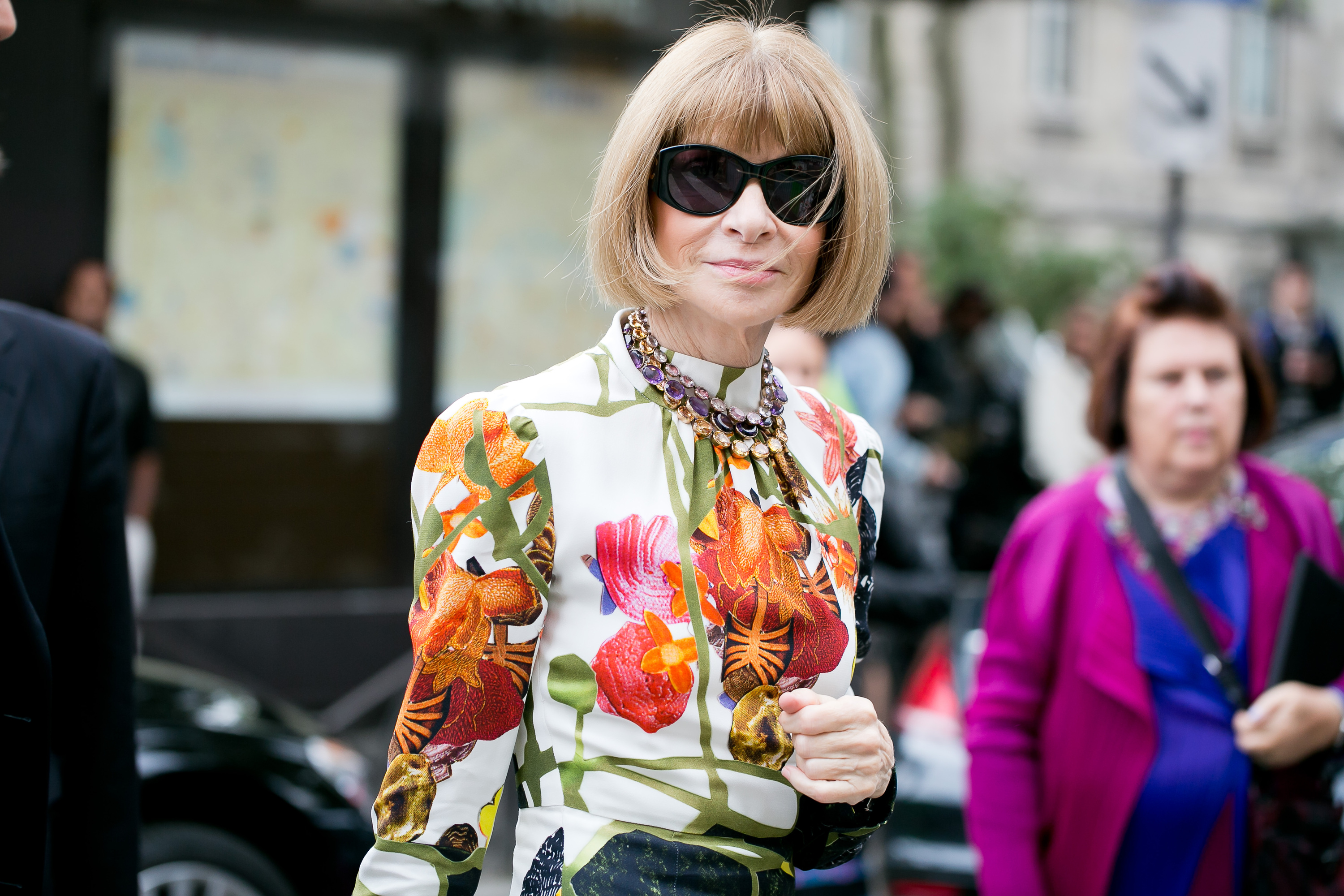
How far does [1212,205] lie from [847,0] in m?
11.6

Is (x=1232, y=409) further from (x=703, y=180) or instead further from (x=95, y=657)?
(x=95, y=657)

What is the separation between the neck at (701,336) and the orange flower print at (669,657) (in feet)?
1.10

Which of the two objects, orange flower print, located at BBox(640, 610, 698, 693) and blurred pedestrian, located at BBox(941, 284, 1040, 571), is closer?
orange flower print, located at BBox(640, 610, 698, 693)

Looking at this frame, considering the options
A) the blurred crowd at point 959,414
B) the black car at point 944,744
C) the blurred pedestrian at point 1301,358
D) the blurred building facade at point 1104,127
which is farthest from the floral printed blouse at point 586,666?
the blurred building facade at point 1104,127

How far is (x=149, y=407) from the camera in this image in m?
6.38

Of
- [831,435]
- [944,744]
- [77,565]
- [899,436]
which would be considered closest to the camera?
[831,435]

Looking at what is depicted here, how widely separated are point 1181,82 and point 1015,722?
4.03 m

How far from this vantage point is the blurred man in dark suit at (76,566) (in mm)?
2039

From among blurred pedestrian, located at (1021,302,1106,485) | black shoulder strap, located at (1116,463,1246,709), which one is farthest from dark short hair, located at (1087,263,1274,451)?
blurred pedestrian, located at (1021,302,1106,485)

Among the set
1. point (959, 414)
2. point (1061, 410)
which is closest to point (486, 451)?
point (1061, 410)

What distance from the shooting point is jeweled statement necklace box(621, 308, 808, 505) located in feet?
5.57

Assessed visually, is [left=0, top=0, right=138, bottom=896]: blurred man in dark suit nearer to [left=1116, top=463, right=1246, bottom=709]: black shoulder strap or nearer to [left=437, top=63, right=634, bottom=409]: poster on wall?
[left=1116, top=463, right=1246, bottom=709]: black shoulder strap

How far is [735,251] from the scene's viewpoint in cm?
169

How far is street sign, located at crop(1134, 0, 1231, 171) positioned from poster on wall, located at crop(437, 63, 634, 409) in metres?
2.89
